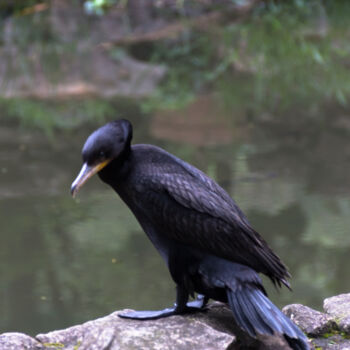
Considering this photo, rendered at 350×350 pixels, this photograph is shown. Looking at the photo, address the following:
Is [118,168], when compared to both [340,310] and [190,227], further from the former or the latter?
[340,310]

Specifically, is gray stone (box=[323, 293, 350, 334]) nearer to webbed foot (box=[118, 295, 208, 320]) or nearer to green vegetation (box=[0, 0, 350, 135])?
webbed foot (box=[118, 295, 208, 320])

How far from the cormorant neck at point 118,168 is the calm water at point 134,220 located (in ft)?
3.52

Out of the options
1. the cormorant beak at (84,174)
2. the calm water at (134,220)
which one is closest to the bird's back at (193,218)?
the cormorant beak at (84,174)

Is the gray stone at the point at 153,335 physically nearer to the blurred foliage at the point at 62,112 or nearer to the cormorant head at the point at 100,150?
the cormorant head at the point at 100,150

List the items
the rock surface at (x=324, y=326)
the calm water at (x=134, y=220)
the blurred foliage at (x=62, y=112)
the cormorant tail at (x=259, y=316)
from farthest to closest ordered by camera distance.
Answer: the blurred foliage at (x=62, y=112) < the calm water at (x=134, y=220) < the rock surface at (x=324, y=326) < the cormorant tail at (x=259, y=316)

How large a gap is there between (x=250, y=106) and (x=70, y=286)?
123 inches

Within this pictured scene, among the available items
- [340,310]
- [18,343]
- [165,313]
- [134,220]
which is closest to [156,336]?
[165,313]

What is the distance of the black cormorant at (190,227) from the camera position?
2264 millimetres

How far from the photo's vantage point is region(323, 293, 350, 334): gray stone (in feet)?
8.51

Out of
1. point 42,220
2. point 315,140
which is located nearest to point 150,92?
point 315,140

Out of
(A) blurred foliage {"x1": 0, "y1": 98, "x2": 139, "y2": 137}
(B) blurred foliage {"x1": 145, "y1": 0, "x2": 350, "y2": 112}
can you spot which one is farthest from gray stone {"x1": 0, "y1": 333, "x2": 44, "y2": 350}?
(B) blurred foliage {"x1": 145, "y1": 0, "x2": 350, "y2": 112}

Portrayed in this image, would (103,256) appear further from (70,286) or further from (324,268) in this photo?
(324,268)

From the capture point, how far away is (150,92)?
6828 millimetres

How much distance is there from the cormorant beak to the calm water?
1126 millimetres
